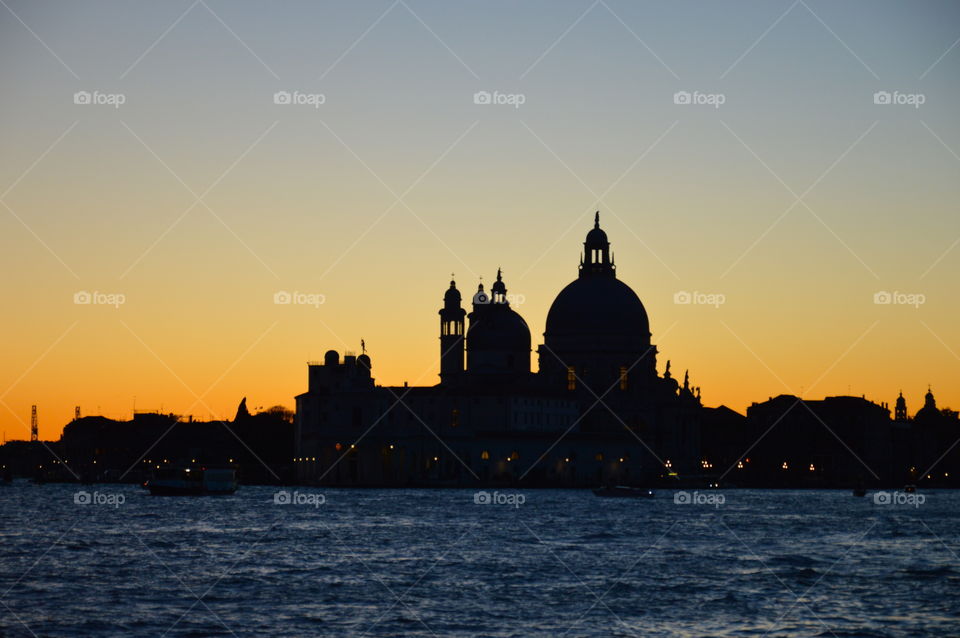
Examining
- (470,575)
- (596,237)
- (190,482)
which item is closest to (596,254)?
(596,237)

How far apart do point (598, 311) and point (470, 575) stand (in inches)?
3932

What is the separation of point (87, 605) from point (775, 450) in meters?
145

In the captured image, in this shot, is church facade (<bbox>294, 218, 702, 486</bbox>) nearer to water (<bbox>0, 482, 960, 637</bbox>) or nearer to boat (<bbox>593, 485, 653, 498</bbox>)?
boat (<bbox>593, 485, 653, 498</bbox>)

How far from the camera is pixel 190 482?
116438 mm

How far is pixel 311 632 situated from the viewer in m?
36.4

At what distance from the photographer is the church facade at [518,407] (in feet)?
463

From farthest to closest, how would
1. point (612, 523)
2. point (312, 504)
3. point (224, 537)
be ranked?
point (312, 504)
point (612, 523)
point (224, 537)

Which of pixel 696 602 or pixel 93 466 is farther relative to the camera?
pixel 93 466

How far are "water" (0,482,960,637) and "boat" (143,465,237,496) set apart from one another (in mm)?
30730

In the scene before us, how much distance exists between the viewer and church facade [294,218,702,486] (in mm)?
141250

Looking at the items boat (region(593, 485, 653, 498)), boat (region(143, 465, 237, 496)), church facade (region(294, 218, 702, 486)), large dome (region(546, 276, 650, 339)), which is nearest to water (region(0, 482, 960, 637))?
boat (region(143, 465, 237, 496))

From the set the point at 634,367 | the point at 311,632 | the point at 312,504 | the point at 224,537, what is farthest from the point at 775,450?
the point at 311,632

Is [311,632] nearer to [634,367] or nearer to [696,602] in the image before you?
[696,602]

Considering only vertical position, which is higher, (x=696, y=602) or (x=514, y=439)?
(x=514, y=439)
